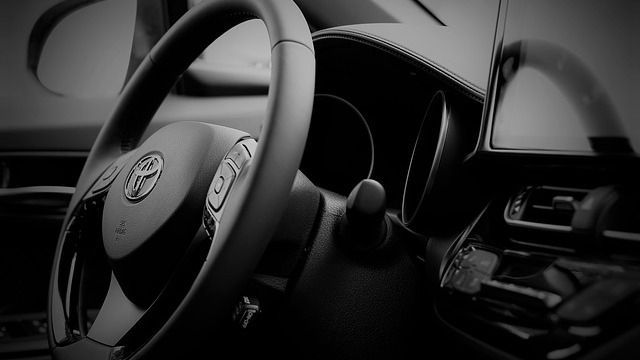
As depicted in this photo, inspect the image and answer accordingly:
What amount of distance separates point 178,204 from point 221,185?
8 cm

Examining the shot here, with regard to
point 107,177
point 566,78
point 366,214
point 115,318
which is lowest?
point 115,318

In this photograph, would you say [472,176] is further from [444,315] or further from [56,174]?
[56,174]

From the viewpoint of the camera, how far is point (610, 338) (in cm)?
53

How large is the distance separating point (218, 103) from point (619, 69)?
134 cm

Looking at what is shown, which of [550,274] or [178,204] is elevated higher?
[550,274]

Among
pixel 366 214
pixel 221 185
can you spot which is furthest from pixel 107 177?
pixel 366 214

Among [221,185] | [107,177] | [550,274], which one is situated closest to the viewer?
[550,274]

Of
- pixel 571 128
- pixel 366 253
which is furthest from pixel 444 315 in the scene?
pixel 571 128

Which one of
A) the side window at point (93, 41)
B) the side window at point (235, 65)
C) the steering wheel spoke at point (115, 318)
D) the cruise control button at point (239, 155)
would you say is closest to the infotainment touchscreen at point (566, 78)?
the cruise control button at point (239, 155)

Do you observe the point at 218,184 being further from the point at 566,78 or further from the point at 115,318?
the point at 566,78

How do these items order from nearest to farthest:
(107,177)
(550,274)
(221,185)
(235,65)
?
(550,274) < (221,185) < (107,177) < (235,65)

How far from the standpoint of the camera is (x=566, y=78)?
0.68 meters

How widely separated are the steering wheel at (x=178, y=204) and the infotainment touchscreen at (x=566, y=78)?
249 millimetres

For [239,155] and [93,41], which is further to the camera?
[93,41]
